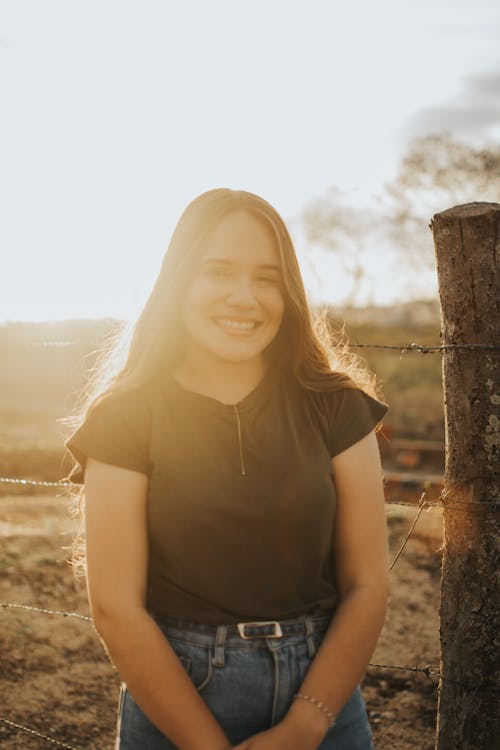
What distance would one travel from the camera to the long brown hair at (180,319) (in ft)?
5.82

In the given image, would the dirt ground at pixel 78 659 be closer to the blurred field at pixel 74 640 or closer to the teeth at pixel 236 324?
the blurred field at pixel 74 640

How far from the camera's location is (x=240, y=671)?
1611mm

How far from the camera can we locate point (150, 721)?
64.6 inches

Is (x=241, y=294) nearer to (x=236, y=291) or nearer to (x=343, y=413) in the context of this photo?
(x=236, y=291)

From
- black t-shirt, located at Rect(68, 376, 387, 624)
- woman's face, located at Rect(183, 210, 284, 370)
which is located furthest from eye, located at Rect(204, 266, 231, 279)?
black t-shirt, located at Rect(68, 376, 387, 624)

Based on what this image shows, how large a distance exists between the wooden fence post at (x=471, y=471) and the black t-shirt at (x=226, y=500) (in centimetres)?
41

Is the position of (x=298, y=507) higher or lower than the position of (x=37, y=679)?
higher

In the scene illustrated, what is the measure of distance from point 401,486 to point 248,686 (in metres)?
6.32

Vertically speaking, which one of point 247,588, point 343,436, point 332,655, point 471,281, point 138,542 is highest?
point 471,281

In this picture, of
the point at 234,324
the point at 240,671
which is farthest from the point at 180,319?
the point at 240,671

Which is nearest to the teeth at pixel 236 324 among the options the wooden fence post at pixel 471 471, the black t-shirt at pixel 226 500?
the black t-shirt at pixel 226 500

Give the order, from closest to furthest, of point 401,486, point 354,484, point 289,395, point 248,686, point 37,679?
1. point 248,686
2. point 354,484
3. point 289,395
4. point 37,679
5. point 401,486

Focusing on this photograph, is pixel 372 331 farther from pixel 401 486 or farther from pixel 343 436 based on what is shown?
pixel 343 436

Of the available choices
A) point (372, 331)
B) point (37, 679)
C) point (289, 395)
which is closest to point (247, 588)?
point (289, 395)
